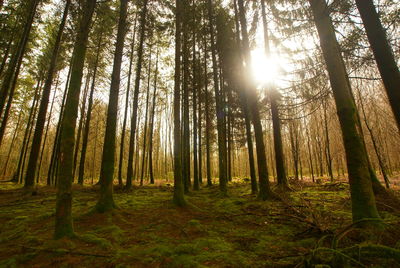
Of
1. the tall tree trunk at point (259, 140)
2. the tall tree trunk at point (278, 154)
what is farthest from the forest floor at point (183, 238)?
the tall tree trunk at point (278, 154)

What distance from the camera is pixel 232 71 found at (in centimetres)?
Result: 1451

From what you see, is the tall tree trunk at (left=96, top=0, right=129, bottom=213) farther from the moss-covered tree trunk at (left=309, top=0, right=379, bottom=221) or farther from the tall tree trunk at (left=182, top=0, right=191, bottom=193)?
the moss-covered tree trunk at (left=309, top=0, right=379, bottom=221)

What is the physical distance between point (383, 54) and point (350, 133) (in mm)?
1662

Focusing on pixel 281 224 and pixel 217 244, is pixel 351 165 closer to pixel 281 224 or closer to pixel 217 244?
pixel 281 224

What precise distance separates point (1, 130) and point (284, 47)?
17626mm

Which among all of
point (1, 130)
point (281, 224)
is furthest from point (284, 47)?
point (1, 130)

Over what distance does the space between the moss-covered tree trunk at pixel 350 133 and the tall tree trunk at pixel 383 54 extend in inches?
23.7

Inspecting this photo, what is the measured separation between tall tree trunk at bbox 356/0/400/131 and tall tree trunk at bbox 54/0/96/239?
638 cm

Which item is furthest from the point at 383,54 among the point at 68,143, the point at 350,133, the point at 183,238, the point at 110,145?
the point at 110,145

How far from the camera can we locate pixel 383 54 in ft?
11.5

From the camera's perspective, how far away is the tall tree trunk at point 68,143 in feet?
12.7

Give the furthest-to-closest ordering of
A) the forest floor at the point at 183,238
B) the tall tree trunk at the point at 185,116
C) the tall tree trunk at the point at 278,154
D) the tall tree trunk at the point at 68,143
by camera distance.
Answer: the tall tree trunk at the point at 185,116, the tall tree trunk at the point at 278,154, the tall tree trunk at the point at 68,143, the forest floor at the point at 183,238

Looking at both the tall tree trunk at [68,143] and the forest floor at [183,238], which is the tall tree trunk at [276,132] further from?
the tall tree trunk at [68,143]

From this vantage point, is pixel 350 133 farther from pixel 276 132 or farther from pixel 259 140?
pixel 276 132
